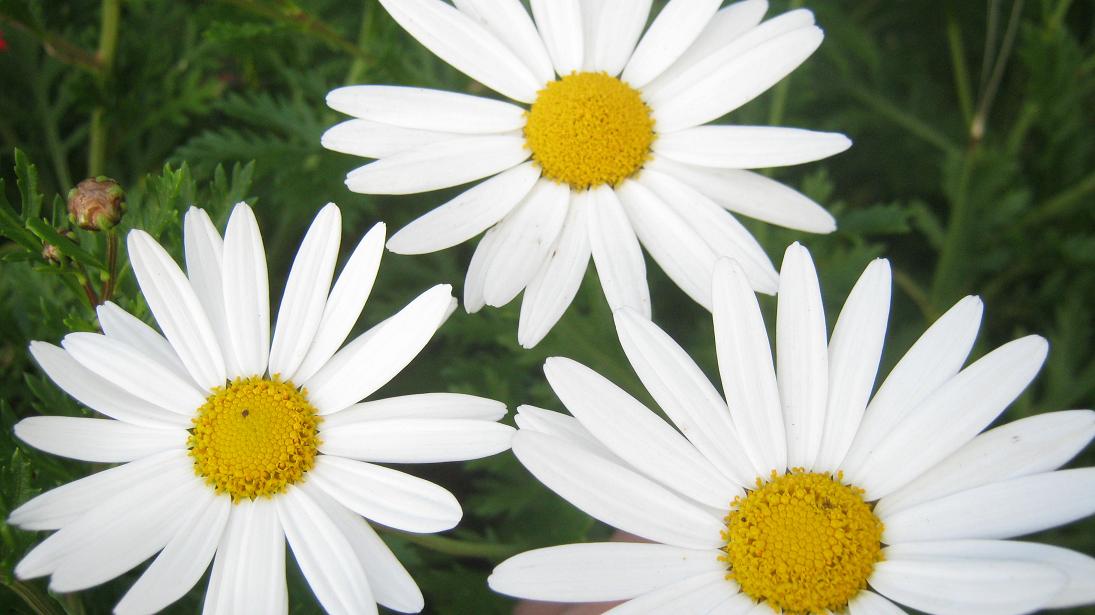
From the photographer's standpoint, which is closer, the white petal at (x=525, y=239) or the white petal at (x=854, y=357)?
the white petal at (x=854, y=357)

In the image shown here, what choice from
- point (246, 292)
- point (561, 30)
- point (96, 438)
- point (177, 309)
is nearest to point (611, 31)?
point (561, 30)

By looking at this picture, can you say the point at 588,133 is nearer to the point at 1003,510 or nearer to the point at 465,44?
the point at 465,44

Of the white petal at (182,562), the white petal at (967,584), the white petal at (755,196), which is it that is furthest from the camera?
the white petal at (755,196)

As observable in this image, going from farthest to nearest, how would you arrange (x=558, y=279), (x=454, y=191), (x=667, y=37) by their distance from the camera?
(x=454, y=191), (x=667, y=37), (x=558, y=279)

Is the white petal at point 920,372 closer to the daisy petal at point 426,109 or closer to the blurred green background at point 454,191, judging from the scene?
the blurred green background at point 454,191

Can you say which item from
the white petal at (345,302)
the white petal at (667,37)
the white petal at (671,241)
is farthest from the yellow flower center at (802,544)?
the white petal at (667,37)

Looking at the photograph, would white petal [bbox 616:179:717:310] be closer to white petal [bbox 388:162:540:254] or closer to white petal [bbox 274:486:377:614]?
white petal [bbox 388:162:540:254]

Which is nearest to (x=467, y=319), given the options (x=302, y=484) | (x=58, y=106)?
(x=302, y=484)
